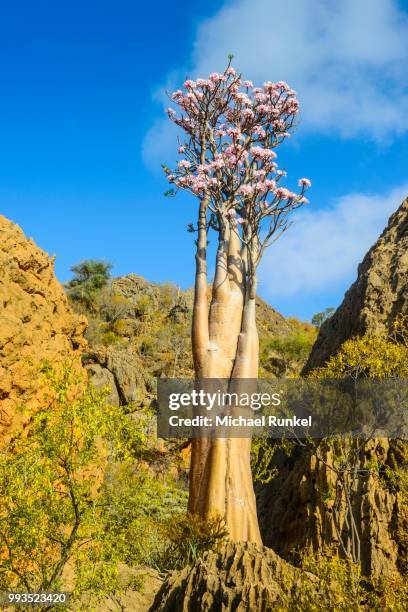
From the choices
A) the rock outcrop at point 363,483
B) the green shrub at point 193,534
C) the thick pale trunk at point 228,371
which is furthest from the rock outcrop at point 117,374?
the green shrub at point 193,534

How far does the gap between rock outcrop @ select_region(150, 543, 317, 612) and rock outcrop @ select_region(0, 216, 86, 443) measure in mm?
4008

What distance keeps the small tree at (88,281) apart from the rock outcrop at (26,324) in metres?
33.6

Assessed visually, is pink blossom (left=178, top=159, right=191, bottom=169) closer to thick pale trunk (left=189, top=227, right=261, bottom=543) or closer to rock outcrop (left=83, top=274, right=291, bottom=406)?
thick pale trunk (left=189, top=227, right=261, bottom=543)

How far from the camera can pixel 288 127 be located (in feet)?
54.0

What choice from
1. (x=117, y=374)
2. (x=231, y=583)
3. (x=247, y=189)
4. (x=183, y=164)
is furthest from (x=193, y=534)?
(x=117, y=374)

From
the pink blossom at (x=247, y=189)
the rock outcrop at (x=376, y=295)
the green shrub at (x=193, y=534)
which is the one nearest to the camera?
the green shrub at (x=193, y=534)

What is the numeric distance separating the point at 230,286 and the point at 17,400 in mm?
6987

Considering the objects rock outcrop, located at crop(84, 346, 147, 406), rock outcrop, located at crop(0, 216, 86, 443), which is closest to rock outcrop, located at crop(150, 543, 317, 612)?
rock outcrop, located at crop(0, 216, 86, 443)

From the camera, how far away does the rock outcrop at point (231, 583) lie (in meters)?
5.84

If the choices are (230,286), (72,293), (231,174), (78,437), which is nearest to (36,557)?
(78,437)

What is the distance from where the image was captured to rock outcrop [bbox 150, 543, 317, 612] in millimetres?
5844

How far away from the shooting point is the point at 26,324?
1102 centimetres

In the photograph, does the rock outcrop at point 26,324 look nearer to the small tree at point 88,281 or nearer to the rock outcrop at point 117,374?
the rock outcrop at point 117,374

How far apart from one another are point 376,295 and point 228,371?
4.79 m
